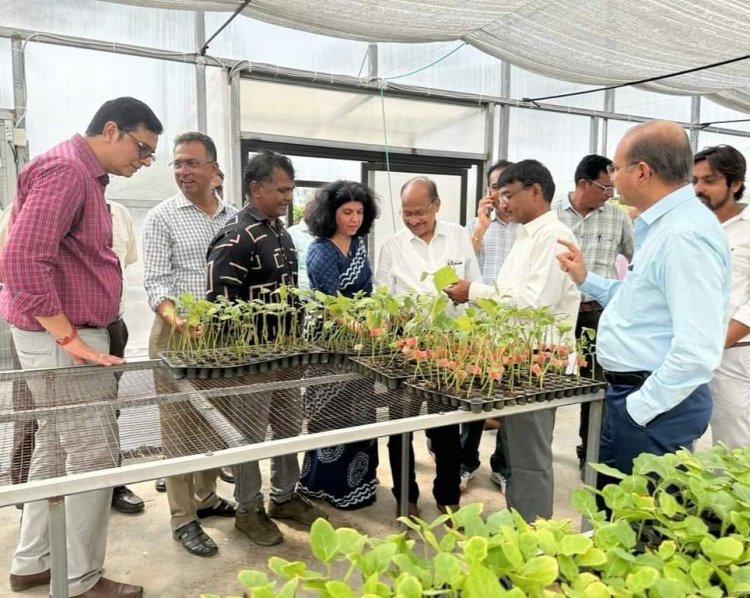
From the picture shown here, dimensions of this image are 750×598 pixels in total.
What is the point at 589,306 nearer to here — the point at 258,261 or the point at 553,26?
the point at 553,26

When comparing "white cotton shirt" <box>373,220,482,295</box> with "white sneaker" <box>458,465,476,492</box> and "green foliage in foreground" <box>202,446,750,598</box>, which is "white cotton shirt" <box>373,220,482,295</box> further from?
"green foliage in foreground" <box>202,446,750,598</box>

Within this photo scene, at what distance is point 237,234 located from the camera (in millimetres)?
2266

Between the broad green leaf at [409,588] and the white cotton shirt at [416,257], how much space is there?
2143 mm

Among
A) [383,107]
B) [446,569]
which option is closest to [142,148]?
[446,569]

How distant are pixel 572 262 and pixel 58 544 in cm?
171

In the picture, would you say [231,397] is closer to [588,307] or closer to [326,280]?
[326,280]

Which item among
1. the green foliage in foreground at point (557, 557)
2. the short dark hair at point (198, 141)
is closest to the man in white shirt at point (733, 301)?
the green foliage in foreground at point (557, 557)

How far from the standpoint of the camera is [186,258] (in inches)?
102

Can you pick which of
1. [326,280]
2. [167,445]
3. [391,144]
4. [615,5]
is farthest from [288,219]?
[167,445]

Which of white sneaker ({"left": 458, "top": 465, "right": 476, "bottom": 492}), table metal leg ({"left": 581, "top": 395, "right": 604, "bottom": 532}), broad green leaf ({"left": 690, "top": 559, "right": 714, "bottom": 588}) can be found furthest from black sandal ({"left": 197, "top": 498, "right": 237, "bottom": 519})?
broad green leaf ({"left": 690, "top": 559, "right": 714, "bottom": 588})

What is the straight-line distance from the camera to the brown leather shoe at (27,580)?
2031 mm

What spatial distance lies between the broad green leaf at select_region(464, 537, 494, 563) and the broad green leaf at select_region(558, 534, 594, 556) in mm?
127

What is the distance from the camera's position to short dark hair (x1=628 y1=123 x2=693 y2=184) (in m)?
1.61

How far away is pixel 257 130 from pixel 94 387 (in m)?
3.32
